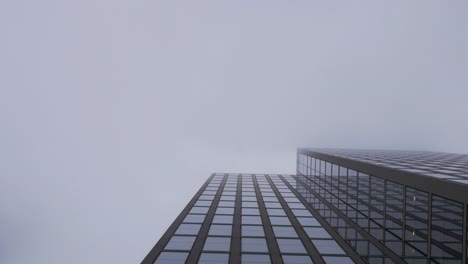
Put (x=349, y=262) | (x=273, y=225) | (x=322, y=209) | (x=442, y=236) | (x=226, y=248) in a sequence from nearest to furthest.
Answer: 1. (x=442, y=236)
2. (x=349, y=262)
3. (x=226, y=248)
4. (x=273, y=225)
5. (x=322, y=209)

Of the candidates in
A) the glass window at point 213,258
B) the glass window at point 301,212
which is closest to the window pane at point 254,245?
the glass window at point 213,258

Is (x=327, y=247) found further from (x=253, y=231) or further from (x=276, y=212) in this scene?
(x=276, y=212)

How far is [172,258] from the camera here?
18766 millimetres

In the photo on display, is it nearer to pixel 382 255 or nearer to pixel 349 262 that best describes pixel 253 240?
pixel 349 262

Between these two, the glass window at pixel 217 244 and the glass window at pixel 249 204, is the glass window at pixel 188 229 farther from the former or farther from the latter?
the glass window at pixel 249 204

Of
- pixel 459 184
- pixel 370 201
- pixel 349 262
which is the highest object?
pixel 459 184

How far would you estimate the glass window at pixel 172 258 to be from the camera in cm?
1833

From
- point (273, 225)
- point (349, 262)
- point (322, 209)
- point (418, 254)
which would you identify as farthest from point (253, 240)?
point (322, 209)

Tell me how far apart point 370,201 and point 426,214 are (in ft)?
21.7

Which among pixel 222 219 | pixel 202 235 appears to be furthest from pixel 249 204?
pixel 202 235

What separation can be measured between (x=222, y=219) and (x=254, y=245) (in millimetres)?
5868

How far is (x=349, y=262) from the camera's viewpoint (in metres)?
19.1

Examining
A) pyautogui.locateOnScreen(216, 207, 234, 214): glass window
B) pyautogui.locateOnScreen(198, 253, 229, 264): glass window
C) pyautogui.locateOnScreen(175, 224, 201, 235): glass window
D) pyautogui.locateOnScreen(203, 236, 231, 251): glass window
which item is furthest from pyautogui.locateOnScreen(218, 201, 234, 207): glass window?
pyautogui.locateOnScreen(198, 253, 229, 264): glass window

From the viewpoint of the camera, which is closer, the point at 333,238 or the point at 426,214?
the point at 426,214
